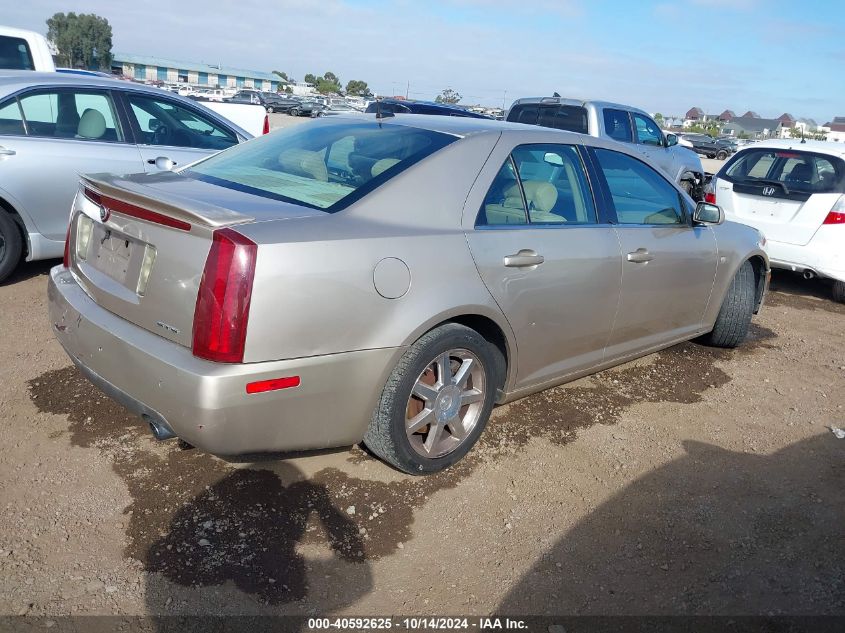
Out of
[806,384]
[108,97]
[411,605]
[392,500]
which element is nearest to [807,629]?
[411,605]

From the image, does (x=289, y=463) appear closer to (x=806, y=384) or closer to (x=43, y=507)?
(x=43, y=507)

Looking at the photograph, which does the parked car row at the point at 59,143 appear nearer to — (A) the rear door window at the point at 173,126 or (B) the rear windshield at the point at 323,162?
(A) the rear door window at the point at 173,126

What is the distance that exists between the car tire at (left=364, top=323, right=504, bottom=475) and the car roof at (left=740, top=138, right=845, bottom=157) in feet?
18.6

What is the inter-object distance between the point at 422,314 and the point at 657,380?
252 centimetres

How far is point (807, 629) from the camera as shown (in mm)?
2570

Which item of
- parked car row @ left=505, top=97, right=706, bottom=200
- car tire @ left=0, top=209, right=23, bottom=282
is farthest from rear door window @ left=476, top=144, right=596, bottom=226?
parked car row @ left=505, top=97, right=706, bottom=200

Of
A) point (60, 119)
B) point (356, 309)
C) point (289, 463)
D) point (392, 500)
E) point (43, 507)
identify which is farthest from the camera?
point (60, 119)

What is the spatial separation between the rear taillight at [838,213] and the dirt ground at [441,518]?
3.42 m

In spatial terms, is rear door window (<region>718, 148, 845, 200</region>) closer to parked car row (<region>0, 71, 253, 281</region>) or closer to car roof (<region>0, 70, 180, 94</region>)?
parked car row (<region>0, 71, 253, 281</region>)

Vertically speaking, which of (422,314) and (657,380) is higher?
(422,314)

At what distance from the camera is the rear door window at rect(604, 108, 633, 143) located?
36.6 ft

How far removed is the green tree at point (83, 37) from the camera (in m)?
84.2

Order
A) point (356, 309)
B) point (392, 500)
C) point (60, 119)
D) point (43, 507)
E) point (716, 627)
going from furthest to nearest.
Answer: point (60, 119) → point (392, 500) → point (43, 507) → point (356, 309) → point (716, 627)

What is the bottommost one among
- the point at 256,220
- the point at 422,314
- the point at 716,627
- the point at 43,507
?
the point at 43,507
